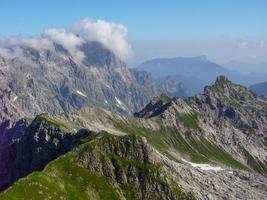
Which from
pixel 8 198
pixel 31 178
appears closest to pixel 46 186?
pixel 31 178

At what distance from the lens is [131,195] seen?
654 ft

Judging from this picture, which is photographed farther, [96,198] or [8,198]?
[96,198]

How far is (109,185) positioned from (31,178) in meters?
37.1

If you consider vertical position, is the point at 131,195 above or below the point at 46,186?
below

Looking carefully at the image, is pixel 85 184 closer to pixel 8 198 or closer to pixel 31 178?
pixel 31 178

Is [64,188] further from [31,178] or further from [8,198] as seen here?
[8,198]

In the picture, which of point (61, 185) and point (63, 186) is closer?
point (61, 185)

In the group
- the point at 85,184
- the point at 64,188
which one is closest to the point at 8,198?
the point at 64,188

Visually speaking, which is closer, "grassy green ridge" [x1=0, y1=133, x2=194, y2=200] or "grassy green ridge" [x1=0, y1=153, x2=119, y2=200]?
"grassy green ridge" [x1=0, y1=153, x2=119, y2=200]

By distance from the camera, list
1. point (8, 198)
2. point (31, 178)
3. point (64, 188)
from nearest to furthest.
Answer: point (8, 198), point (31, 178), point (64, 188)

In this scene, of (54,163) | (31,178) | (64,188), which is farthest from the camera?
(54,163)

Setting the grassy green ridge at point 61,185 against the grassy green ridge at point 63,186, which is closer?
the grassy green ridge at point 61,185

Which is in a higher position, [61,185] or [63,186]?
[61,185]

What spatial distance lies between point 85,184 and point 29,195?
33.7m
